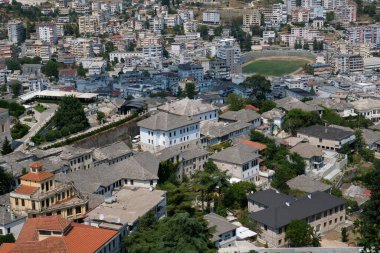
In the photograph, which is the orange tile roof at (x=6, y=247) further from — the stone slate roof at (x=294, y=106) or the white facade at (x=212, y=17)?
the white facade at (x=212, y=17)

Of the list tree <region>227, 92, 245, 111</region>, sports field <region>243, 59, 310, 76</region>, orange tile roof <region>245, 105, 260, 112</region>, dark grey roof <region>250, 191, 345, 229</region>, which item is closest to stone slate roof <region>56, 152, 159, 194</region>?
dark grey roof <region>250, 191, 345, 229</region>

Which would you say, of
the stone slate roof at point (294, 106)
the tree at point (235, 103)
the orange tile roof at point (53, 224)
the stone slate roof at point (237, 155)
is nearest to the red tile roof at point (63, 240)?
the orange tile roof at point (53, 224)

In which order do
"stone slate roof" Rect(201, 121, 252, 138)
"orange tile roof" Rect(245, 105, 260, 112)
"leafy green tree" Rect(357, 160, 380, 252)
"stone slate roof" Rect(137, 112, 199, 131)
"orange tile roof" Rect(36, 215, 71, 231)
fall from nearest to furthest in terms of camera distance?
"orange tile roof" Rect(36, 215, 71, 231), "leafy green tree" Rect(357, 160, 380, 252), "stone slate roof" Rect(137, 112, 199, 131), "stone slate roof" Rect(201, 121, 252, 138), "orange tile roof" Rect(245, 105, 260, 112)

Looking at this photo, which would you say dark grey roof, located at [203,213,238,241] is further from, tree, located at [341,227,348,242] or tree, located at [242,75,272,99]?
tree, located at [242,75,272,99]

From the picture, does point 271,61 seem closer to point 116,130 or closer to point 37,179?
point 116,130

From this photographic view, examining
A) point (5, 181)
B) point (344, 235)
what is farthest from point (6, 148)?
point (344, 235)

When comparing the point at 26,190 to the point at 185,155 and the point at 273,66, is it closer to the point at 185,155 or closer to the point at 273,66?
the point at 185,155
